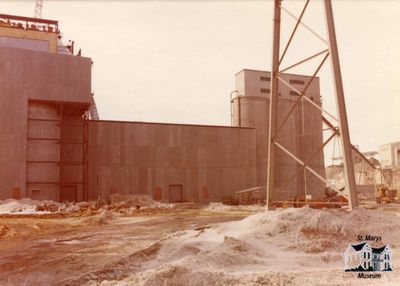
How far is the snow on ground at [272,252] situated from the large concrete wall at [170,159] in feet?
91.8

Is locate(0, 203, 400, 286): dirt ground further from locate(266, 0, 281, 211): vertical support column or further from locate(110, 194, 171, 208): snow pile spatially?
locate(110, 194, 171, 208): snow pile

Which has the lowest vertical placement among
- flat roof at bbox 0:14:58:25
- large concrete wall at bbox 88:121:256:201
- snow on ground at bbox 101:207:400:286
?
snow on ground at bbox 101:207:400:286

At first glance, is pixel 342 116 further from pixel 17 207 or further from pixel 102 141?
pixel 102 141

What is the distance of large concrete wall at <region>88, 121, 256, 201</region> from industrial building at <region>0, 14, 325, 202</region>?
0.33 feet

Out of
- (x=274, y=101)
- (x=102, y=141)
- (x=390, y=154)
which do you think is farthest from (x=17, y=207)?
(x=390, y=154)

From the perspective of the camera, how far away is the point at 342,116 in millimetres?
10586

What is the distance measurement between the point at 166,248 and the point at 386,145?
74830mm

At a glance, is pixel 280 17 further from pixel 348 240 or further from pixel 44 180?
pixel 44 180

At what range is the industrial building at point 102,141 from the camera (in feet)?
108

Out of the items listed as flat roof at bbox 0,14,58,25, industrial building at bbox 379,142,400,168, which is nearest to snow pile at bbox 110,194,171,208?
flat roof at bbox 0,14,58,25

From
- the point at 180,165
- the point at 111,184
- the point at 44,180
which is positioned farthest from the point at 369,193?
the point at 44,180

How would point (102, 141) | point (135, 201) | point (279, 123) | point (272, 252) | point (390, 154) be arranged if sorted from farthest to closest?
point (390, 154) → point (279, 123) → point (102, 141) → point (135, 201) → point (272, 252)

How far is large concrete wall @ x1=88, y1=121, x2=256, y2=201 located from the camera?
37312 mm
